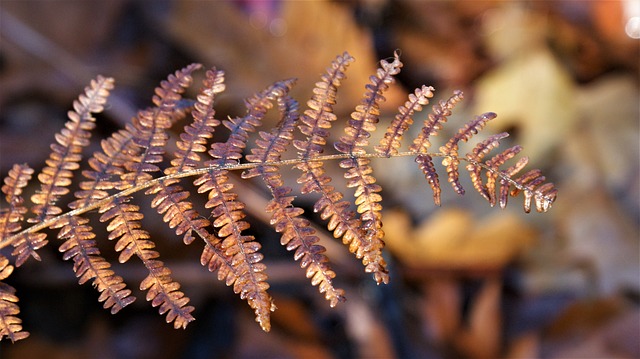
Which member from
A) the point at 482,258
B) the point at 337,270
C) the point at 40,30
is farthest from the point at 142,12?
the point at 482,258

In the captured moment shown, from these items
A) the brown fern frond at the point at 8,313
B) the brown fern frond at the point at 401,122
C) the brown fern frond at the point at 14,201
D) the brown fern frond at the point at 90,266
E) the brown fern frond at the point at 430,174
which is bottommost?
the brown fern frond at the point at 8,313

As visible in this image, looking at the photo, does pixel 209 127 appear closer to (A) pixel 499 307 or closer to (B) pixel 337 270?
(B) pixel 337 270

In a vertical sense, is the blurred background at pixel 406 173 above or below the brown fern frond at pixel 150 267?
above

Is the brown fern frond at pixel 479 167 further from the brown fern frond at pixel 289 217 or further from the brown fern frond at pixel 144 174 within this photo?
the brown fern frond at pixel 144 174

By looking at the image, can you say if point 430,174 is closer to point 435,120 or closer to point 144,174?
point 435,120

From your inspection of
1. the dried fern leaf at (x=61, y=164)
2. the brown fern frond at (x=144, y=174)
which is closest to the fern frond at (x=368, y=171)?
the brown fern frond at (x=144, y=174)

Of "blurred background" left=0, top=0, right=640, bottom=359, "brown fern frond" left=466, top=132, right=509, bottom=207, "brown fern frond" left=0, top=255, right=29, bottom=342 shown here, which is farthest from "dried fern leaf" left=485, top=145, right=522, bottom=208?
"blurred background" left=0, top=0, right=640, bottom=359

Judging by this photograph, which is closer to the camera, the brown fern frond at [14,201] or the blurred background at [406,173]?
the brown fern frond at [14,201]

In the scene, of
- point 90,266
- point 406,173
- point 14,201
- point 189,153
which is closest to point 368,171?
point 189,153
